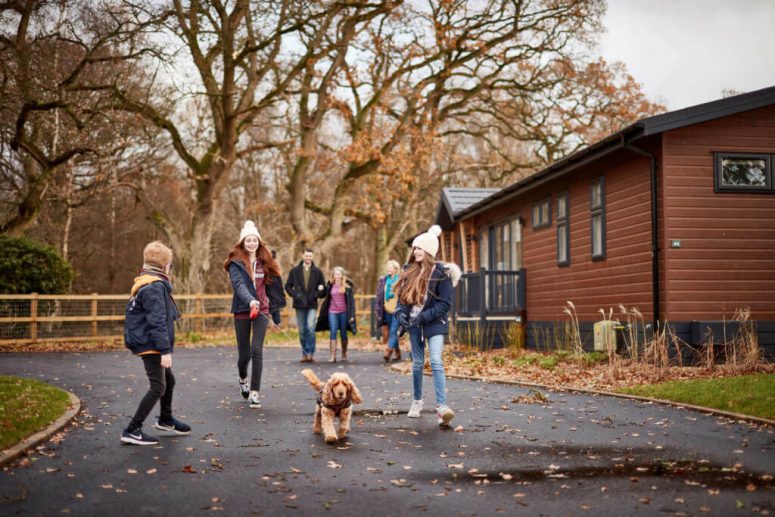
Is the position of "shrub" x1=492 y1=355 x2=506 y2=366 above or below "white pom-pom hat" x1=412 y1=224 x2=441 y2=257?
below

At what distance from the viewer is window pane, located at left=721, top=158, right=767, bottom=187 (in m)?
15.3

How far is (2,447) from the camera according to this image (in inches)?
281

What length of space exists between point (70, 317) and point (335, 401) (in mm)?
18620

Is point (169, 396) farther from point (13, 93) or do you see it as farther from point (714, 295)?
point (13, 93)

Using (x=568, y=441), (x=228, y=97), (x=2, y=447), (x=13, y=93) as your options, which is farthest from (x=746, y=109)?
(x=228, y=97)

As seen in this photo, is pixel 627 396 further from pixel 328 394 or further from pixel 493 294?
pixel 493 294

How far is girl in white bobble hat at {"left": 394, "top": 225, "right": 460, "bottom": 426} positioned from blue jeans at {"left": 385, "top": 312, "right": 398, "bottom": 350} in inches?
328

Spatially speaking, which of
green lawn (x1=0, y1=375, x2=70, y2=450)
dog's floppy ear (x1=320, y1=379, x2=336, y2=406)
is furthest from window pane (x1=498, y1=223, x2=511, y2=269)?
dog's floppy ear (x1=320, y1=379, x2=336, y2=406)

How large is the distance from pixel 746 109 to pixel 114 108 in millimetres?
17922

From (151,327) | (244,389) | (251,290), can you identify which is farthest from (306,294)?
(151,327)

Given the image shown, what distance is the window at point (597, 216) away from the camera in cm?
1733

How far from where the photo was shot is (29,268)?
24297mm

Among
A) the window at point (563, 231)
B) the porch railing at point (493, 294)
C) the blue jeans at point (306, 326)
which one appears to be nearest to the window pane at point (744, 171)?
the window at point (563, 231)

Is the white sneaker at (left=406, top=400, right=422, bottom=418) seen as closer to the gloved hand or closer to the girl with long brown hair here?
the gloved hand
